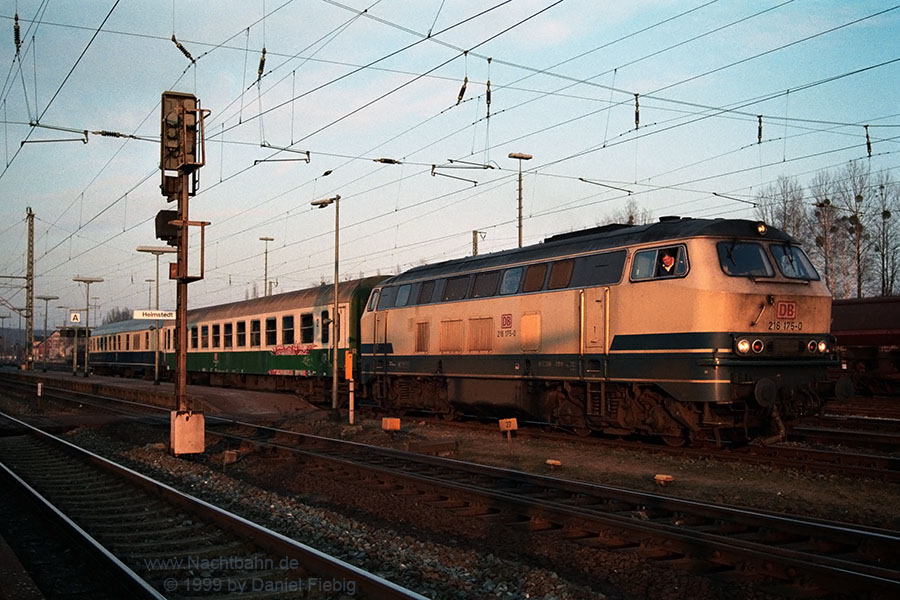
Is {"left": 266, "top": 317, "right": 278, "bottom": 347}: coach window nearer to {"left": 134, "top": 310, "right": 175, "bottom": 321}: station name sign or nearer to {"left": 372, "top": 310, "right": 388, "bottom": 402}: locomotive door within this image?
{"left": 134, "top": 310, "right": 175, "bottom": 321}: station name sign

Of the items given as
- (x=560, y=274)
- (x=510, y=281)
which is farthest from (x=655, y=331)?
(x=510, y=281)

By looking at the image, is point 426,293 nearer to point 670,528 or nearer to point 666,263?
point 666,263

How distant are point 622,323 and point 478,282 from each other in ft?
16.0

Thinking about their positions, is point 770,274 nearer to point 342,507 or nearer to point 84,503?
point 342,507

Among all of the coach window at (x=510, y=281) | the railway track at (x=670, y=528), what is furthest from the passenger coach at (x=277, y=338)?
the railway track at (x=670, y=528)

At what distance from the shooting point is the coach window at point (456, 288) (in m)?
19.1

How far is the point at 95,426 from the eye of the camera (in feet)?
73.1

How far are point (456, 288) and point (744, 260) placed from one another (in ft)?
25.0

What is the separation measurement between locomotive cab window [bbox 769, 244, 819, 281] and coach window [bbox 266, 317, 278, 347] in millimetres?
20178

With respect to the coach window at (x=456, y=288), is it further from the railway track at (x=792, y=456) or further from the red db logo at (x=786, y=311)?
the red db logo at (x=786, y=311)

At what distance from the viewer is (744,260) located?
1355 centimetres

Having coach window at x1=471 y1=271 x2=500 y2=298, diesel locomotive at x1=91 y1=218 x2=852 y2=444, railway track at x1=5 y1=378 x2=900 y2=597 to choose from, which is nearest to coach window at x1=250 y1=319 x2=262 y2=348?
diesel locomotive at x1=91 y1=218 x2=852 y2=444

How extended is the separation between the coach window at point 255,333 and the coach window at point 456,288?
13.7 metres

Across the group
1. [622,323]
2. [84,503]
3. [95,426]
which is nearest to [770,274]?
[622,323]
